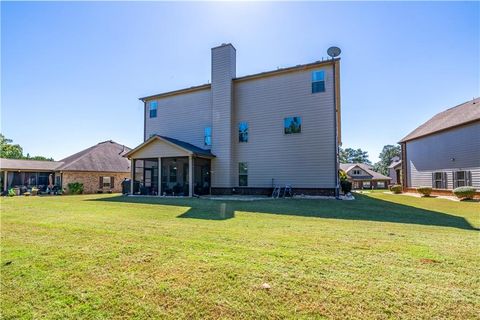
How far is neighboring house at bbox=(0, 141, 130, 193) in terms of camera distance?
75.7 ft

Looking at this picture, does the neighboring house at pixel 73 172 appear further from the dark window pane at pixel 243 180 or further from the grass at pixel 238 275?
the grass at pixel 238 275

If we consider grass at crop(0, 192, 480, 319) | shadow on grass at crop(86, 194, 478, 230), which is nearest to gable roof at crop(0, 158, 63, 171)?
shadow on grass at crop(86, 194, 478, 230)

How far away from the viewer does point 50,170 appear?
25000 millimetres

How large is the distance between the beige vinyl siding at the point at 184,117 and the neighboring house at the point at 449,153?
57.3ft

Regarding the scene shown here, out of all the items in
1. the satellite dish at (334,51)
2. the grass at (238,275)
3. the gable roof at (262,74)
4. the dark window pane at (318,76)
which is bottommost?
the grass at (238,275)

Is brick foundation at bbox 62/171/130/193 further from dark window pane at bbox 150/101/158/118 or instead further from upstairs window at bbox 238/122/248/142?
upstairs window at bbox 238/122/248/142

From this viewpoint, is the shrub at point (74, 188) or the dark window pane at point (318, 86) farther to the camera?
the shrub at point (74, 188)

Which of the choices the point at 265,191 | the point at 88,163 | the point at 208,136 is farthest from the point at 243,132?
the point at 88,163

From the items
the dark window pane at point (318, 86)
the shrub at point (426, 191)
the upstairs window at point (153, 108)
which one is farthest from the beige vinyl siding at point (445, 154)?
the upstairs window at point (153, 108)

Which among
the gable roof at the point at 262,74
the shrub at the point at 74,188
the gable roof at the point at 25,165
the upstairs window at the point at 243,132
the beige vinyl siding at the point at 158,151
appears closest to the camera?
the gable roof at the point at 262,74

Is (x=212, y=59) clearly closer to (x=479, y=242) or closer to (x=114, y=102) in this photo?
(x=114, y=102)

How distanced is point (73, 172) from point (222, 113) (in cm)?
1579

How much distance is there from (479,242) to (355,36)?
34.7 feet

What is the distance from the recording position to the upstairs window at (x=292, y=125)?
1570 cm
